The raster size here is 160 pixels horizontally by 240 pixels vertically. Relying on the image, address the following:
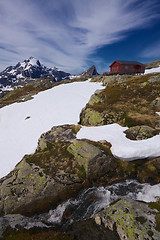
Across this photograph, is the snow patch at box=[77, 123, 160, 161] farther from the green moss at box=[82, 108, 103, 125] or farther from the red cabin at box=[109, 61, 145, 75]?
the red cabin at box=[109, 61, 145, 75]

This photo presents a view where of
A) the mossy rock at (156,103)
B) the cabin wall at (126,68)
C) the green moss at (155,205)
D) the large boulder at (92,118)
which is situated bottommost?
the green moss at (155,205)

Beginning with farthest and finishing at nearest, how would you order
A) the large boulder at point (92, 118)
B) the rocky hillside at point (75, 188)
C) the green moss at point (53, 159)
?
the large boulder at point (92, 118) → the green moss at point (53, 159) → the rocky hillside at point (75, 188)

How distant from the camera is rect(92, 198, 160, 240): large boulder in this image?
6395 millimetres

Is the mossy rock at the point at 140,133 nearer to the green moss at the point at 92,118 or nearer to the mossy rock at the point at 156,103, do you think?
the green moss at the point at 92,118

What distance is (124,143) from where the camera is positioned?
1345cm

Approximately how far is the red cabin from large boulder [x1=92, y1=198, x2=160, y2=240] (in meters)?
60.0

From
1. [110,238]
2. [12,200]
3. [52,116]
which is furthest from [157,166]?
[52,116]

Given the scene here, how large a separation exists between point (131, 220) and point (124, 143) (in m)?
7.72

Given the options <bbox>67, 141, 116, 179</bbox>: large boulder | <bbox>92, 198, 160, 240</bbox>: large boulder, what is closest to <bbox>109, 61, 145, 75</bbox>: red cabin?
<bbox>67, 141, 116, 179</bbox>: large boulder

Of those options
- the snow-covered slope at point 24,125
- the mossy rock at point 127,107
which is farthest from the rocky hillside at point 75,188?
the snow-covered slope at point 24,125

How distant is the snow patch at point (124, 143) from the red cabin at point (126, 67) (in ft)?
166

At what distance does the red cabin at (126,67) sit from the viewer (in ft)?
186

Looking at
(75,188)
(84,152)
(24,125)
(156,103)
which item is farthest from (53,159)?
(156,103)

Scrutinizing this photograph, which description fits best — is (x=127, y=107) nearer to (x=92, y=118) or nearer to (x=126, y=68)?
(x=92, y=118)
